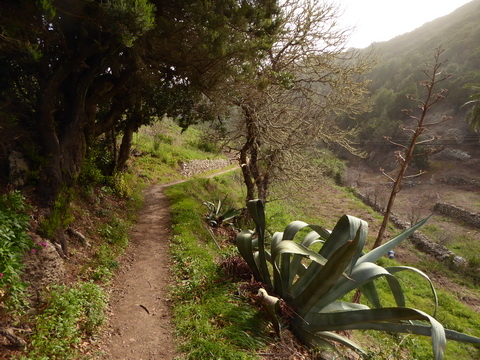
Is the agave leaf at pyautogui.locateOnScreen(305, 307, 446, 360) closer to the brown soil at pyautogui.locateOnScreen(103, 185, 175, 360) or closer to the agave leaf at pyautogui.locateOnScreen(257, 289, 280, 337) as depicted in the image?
the agave leaf at pyautogui.locateOnScreen(257, 289, 280, 337)

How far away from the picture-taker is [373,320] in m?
2.59

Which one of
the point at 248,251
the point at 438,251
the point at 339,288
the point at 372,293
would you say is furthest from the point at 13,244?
the point at 438,251

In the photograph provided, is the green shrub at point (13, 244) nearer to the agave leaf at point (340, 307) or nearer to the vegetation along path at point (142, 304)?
the vegetation along path at point (142, 304)

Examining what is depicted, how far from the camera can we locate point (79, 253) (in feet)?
14.8

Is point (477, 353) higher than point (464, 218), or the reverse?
point (477, 353)

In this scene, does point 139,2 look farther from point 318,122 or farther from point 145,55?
point 318,122

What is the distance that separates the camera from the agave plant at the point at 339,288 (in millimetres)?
2494

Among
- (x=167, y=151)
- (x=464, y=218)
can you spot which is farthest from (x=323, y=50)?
(x=464, y=218)

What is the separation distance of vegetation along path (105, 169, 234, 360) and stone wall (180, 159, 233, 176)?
10.4m

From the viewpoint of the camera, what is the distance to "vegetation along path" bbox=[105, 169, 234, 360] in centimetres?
302

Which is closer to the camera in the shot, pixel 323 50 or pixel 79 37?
pixel 79 37

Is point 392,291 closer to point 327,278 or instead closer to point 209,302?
point 327,278

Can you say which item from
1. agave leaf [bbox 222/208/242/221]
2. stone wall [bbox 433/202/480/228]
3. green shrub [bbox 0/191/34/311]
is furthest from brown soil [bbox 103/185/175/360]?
stone wall [bbox 433/202/480/228]

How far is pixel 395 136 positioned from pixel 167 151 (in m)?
35.5
